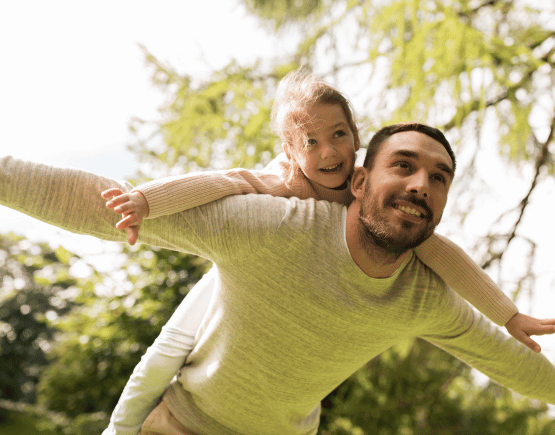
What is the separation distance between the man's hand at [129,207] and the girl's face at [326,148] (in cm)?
51

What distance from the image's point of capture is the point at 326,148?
1302 millimetres

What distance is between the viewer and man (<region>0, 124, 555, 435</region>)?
108 cm

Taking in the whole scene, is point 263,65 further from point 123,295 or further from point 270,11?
point 123,295

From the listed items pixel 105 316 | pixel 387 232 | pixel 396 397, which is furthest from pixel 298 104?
pixel 396 397

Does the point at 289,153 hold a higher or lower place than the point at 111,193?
higher

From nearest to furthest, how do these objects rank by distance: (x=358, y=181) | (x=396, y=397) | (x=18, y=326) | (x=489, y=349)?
Answer: (x=358, y=181) → (x=489, y=349) → (x=396, y=397) → (x=18, y=326)

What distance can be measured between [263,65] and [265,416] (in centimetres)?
360

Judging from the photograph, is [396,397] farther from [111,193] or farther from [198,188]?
[111,193]

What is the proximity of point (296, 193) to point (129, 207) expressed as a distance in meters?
0.54

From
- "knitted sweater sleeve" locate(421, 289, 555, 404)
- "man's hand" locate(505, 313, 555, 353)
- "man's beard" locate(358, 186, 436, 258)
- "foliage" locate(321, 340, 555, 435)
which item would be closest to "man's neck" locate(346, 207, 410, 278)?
"man's beard" locate(358, 186, 436, 258)

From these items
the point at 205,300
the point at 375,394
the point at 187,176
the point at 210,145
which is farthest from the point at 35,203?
the point at 375,394

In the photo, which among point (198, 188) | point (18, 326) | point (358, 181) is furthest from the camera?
point (18, 326)

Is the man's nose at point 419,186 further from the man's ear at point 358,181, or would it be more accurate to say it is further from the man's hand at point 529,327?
the man's hand at point 529,327

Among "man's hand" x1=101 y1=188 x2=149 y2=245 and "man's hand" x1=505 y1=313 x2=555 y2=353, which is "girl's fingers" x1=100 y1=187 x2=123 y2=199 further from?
"man's hand" x1=505 y1=313 x2=555 y2=353
